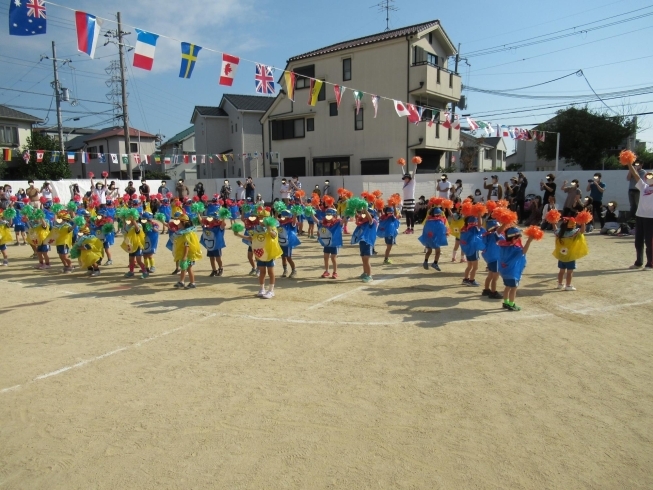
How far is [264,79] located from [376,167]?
17.3 meters

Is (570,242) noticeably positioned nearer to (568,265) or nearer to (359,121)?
(568,265)

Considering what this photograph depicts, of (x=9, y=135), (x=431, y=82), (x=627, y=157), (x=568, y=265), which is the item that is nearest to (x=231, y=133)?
(x=9, y=135)

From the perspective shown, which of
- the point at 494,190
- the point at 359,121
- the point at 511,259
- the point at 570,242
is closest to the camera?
the point at 511,259

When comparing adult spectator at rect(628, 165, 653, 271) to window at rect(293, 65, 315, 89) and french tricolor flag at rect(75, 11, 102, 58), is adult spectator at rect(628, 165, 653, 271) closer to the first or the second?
french tricolor flag at rect(75, 11, 102, 58)

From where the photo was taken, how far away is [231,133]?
42844 mm

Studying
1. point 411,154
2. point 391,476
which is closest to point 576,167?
point 411,154

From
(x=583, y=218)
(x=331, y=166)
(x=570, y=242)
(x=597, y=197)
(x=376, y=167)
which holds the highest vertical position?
(x=331, y=166)

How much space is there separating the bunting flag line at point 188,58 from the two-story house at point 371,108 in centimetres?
1607

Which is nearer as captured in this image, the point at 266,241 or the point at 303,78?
the point at 266,241

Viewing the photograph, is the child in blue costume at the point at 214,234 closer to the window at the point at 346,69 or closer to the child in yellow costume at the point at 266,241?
the child in yellow costume at the point at 266,241

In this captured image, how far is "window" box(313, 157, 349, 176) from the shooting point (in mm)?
31562

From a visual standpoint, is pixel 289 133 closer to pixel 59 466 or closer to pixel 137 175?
pixel 137 175

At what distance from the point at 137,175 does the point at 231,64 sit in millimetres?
41205

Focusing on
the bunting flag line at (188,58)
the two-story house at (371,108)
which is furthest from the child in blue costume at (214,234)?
the two-story house at (371,108)
